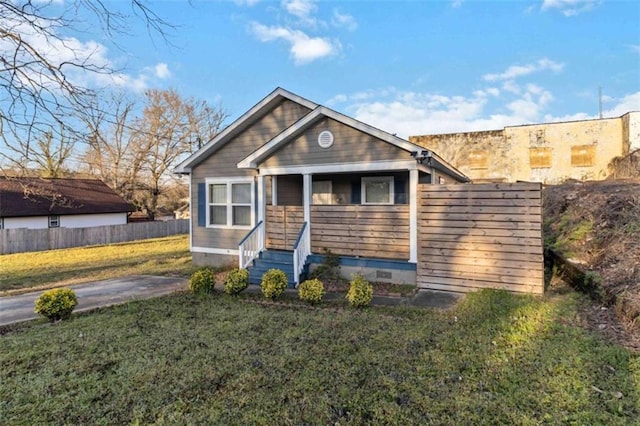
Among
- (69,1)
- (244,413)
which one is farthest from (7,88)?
(244,413)

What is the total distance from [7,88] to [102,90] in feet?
3.17

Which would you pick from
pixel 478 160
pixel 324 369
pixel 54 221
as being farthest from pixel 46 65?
pixel 478 160

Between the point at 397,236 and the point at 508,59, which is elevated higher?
the point at 508,59

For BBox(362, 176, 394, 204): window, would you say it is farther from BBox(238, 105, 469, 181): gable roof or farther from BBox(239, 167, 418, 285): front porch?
BBox(238, 105, 469, 181): gable roof

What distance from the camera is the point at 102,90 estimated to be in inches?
184

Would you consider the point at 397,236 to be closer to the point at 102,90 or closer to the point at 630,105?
the point at 102,90

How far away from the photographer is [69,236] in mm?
20016

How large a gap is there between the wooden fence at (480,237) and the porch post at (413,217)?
22 cm

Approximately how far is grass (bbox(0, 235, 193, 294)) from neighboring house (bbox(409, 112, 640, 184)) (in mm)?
19180

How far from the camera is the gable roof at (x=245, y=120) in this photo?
988cm

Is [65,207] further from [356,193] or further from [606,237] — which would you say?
[606,237]

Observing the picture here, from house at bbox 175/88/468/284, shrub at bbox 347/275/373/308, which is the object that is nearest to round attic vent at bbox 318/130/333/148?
house at bbox 175/88/468/284

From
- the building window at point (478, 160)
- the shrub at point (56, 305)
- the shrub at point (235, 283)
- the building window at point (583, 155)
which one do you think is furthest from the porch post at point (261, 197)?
the building window at point (583, 155)

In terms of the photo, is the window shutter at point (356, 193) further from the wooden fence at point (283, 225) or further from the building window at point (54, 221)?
the building window at point (54, 221)
